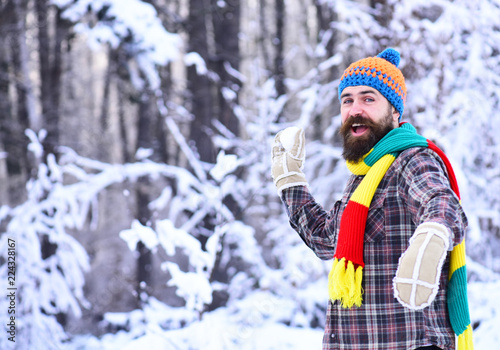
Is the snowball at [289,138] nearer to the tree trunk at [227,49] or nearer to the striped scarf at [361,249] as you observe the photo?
the striped scarf at [361,249]

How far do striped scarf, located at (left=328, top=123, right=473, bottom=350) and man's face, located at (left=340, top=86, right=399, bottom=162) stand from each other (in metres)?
0.07

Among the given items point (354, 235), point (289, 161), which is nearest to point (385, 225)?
point (354, 235)

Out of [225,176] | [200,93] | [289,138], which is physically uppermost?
[200,93]

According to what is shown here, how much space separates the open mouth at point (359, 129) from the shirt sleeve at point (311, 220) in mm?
368

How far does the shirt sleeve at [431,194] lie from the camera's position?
5.46 ft

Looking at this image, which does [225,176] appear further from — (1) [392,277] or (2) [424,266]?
(2) [424,266]

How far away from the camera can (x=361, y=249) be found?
6.59ft

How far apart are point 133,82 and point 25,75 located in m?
3.80

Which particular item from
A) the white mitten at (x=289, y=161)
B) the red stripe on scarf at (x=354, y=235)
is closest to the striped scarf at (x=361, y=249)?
the red stripe on scarf at (x=354, y=235)

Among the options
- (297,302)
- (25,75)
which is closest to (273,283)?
(297,302)

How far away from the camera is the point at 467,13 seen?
6.20m

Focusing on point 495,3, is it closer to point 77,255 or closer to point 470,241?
point 470,241

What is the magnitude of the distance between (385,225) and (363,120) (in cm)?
49

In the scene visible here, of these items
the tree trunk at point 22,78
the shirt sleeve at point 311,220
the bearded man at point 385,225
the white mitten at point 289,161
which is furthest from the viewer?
the tree trunk at point 22,78
